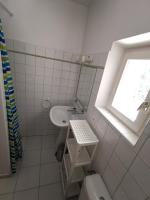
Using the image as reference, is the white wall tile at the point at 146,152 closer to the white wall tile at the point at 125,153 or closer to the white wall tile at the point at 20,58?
the white wall tile at the point at 125,153

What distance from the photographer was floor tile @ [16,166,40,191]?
129 centimetres

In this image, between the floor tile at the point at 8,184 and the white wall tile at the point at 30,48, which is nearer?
the floor tile at the point at 8,184

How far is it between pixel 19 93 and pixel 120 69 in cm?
154

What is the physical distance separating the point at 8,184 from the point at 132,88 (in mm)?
1826

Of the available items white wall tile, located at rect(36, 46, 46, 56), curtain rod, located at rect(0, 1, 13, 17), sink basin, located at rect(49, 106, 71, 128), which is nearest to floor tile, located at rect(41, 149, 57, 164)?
sink basin, located at rect(49, 106, 71, 128)

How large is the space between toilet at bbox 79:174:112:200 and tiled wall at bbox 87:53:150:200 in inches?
1.8

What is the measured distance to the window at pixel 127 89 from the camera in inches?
32.5

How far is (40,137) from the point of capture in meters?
2.08

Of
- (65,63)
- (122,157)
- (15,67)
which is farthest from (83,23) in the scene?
(122,157)

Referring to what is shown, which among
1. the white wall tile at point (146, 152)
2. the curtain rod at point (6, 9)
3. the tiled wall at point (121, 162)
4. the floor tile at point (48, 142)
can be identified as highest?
the curtain rod at point (6, 9)

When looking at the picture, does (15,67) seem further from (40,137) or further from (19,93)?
(40,137)

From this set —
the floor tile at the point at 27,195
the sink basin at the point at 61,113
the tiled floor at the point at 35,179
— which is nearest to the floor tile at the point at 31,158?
the tiled floor at the point at 35,179

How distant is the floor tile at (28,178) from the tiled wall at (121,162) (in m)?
0.85

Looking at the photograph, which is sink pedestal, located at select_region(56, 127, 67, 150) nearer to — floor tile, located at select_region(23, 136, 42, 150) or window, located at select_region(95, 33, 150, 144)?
floor tile, located at select_region(23, 136, 42, 150)
